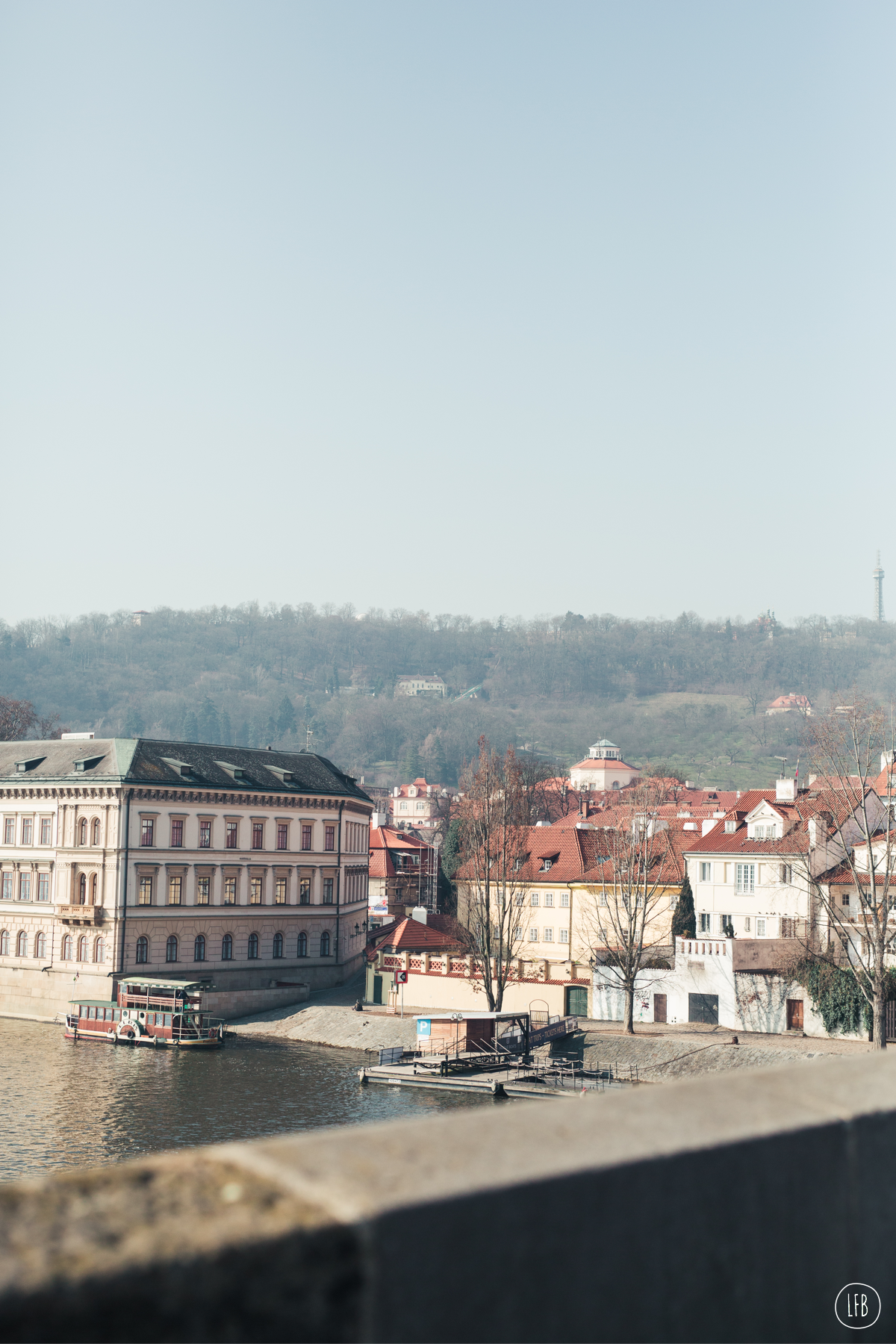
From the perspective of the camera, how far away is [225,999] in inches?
2613

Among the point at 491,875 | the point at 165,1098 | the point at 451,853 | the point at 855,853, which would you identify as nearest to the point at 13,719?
the point at 451,853

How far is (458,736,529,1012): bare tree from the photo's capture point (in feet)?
203

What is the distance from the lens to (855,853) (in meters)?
52.7

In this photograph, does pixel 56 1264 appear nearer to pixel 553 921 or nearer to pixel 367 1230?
pixel 367 1230

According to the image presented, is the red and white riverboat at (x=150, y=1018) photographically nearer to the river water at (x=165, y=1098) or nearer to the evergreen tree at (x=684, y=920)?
the river water at (x=165, y=1098)

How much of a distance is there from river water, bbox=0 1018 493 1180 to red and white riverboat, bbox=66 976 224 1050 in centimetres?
82

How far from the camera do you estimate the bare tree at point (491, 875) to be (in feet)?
203

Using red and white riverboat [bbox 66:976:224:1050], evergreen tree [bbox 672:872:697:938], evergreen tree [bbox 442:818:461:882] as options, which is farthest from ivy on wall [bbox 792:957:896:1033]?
evergreen tree [bbox 442:818:461:882]

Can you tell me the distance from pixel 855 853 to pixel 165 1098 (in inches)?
1073

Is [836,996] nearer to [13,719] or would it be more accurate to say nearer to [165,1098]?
[165,1098]

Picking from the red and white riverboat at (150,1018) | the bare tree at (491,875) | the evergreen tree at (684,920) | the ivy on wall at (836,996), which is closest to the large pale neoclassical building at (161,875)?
the red and white riverboat at (150,1018)

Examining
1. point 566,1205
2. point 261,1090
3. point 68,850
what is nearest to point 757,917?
point 261,1090

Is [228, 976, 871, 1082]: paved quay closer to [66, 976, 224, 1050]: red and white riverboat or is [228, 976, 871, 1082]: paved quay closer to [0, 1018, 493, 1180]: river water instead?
[0, 1018, 493, 1180]: river water

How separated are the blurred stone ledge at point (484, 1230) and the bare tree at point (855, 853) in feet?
136
